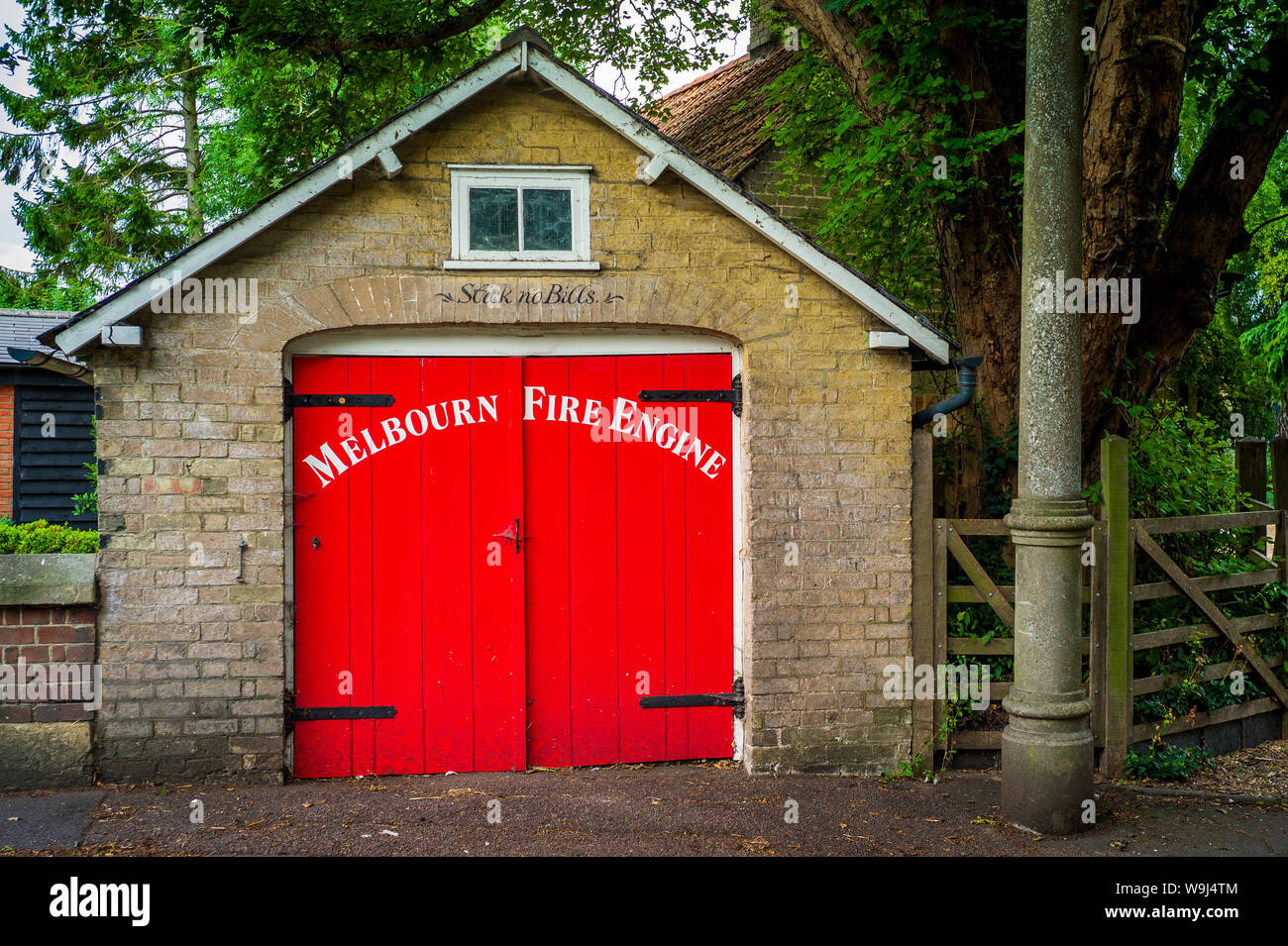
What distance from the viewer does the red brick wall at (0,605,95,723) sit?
546cm

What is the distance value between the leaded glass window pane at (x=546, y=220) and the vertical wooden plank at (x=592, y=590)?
2.43 ft

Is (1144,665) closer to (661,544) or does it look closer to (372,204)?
(661,544)

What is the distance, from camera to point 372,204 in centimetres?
575

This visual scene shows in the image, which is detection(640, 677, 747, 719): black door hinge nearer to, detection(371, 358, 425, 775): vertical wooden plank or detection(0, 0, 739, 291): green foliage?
detection(371, 358, 425, 775): vertical wooden plank

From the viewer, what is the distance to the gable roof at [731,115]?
11.8 metres

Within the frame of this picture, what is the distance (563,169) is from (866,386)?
2322mm

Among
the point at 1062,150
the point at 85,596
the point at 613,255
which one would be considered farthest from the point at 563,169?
the point at 85,596

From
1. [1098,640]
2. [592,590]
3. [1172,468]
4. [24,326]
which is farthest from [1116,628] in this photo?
[24,326]

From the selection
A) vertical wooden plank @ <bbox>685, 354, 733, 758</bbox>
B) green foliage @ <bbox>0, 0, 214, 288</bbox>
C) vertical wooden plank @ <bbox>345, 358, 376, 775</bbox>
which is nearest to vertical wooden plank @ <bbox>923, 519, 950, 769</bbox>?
vertical wooden plank @ <bbox>685, 354, 733, 758</bbox>

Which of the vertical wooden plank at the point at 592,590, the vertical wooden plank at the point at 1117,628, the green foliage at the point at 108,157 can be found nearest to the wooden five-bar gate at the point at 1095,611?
the vertical wooden plank at the point at 1117,628

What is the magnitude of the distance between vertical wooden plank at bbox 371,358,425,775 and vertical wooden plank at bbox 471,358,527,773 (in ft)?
1.12

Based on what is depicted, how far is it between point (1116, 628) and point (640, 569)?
9.89ft

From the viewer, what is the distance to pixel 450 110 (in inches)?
225
